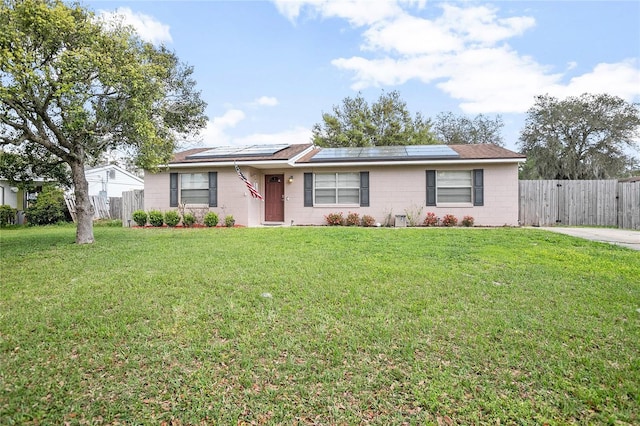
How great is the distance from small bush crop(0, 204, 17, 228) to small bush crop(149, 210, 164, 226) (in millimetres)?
8751

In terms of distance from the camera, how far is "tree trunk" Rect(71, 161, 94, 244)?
27.7 feet

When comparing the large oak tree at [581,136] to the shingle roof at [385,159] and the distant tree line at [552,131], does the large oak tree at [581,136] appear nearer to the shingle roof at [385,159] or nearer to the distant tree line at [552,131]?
the distant tree line at [552,131]

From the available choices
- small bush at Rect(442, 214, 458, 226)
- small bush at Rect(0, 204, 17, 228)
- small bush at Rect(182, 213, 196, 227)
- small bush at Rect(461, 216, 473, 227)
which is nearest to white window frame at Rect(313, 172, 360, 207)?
small bush at Rect(442, 214, 458, 226)

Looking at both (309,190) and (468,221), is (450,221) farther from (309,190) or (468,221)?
(309,190)

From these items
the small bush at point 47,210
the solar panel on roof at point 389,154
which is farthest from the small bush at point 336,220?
the small bush at point 47,210

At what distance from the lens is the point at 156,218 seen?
1340cm

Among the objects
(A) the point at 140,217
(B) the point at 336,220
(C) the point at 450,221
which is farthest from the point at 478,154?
(A) the point at 140,217

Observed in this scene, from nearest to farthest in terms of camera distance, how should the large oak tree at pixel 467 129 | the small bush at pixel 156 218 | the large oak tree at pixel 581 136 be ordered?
the small bush at pixel 156 218 → the large oak tree at pixel 581 136 → the large oak tree at pixel 467 129

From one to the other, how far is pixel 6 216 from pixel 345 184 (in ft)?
53.8

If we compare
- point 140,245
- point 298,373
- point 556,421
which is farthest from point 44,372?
point 140,245

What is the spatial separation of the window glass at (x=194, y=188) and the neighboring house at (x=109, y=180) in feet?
35.2

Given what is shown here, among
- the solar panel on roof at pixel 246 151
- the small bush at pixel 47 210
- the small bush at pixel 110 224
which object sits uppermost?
the solar panel on roof at pixel 246 151

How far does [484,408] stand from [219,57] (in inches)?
584

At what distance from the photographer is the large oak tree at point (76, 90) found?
6.48 metres
